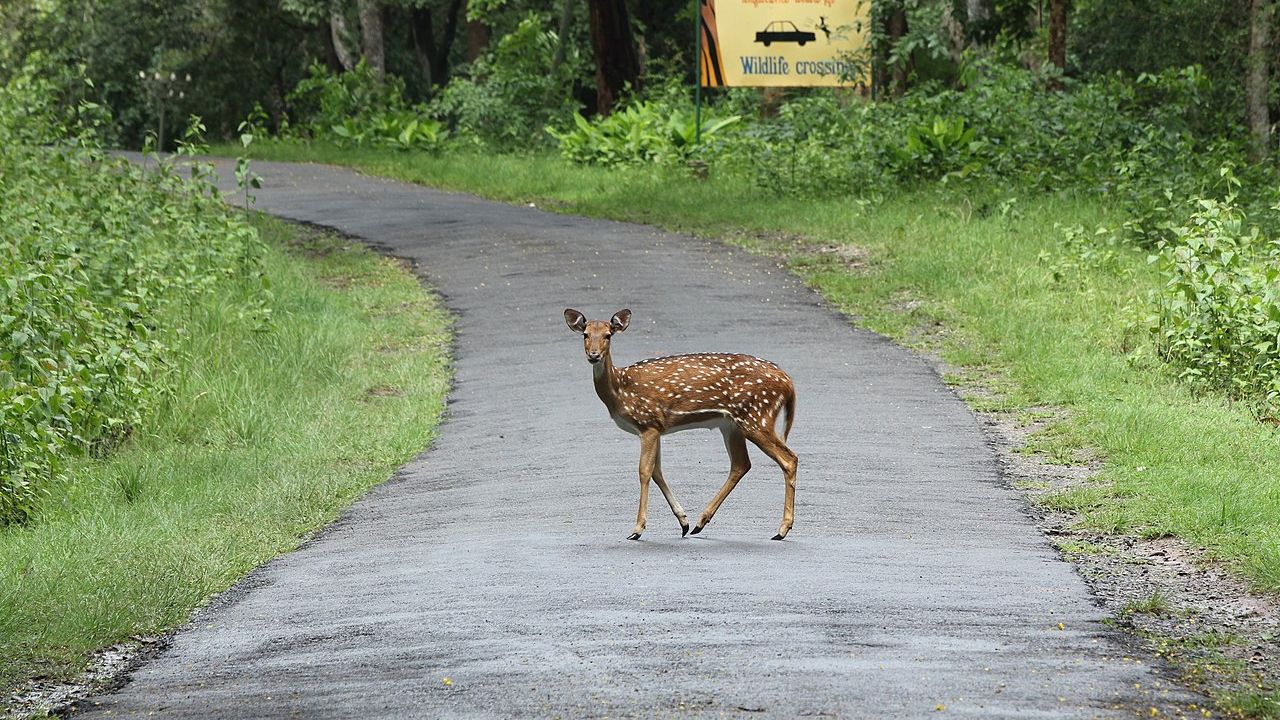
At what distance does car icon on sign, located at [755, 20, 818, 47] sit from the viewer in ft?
102

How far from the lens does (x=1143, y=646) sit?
7.27m

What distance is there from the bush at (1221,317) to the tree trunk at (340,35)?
28882 millimetres

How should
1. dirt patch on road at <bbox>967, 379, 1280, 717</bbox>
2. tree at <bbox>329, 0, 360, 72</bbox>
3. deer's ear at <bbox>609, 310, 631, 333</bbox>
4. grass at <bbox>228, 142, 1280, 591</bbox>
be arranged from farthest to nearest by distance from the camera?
tree at <bbox>329, 0, 360, 72</bbox>
grass at <bbox>228, 142, 1280, 591</bbox>
deer's ear at <bbox>609, 310, 631, 333</bbox>
dirt patch on road at <bbox>967, 379, 1280, 717</bbox>

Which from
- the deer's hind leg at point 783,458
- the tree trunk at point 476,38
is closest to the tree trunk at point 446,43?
the tree trunk at point 476,38

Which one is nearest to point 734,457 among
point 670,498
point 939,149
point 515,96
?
point 670,498

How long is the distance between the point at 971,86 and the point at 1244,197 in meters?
5.95

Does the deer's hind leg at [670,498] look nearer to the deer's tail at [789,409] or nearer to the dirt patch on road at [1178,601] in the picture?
the deer's tail at [789,409]

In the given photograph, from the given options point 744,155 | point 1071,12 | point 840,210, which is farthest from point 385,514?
point 1071,12

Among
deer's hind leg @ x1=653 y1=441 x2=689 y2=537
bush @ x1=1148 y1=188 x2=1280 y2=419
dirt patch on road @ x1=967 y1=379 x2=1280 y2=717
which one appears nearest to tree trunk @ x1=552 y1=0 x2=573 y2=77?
bush @ x1=1148 y1=188 x2=1280 y2=419

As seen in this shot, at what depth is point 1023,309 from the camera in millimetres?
16719

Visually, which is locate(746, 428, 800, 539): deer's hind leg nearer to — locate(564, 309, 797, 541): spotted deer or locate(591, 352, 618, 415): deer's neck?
locate(564, 309, 797, 541): spotted deer

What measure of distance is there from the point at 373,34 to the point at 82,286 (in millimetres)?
27608

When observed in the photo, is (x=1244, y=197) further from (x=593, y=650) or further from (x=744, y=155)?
(x=593, y=650)

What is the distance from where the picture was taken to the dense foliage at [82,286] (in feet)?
35.7
